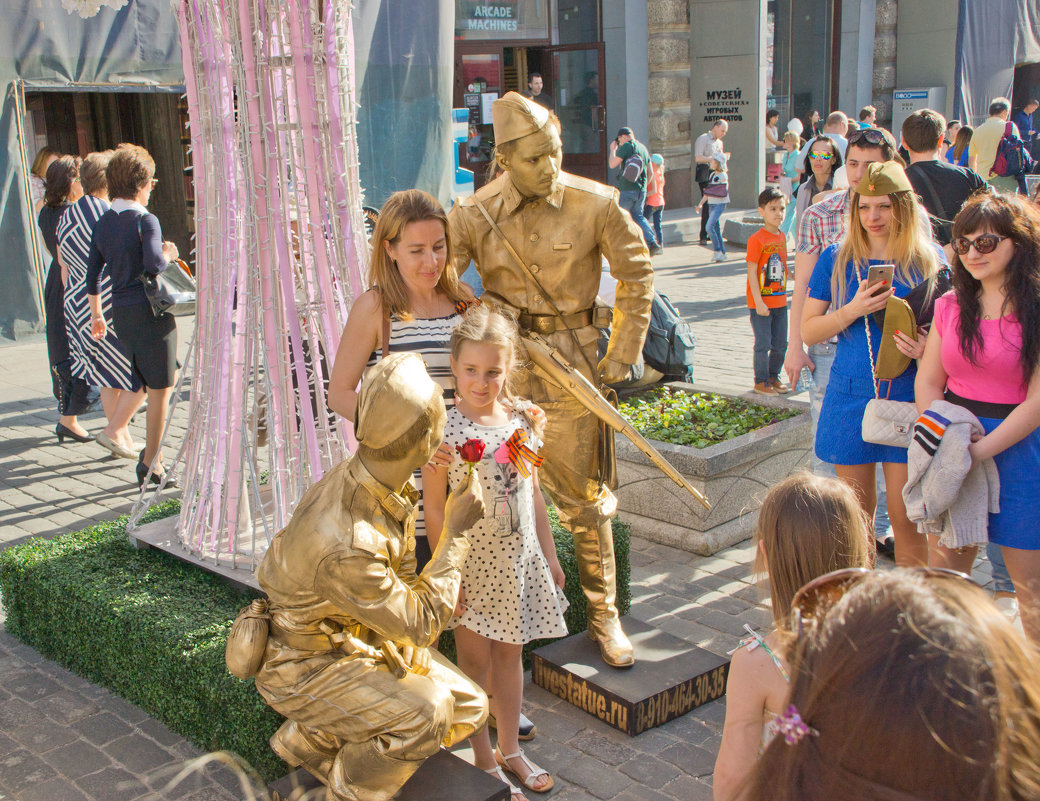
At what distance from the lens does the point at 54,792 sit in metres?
3.08

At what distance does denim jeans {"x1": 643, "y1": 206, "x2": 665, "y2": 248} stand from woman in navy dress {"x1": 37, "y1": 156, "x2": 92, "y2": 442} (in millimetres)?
8033

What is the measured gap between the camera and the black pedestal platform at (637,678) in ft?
10.8

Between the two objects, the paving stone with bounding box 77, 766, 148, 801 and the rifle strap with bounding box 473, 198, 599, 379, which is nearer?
the paving stone with bounding box 77, 766, 148, 801

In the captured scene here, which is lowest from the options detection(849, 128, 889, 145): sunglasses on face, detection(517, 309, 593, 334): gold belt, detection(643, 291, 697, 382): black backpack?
detection(643, 291, 697, 382): black backpack

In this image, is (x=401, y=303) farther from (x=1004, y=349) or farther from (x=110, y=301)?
(x=110, y=301)

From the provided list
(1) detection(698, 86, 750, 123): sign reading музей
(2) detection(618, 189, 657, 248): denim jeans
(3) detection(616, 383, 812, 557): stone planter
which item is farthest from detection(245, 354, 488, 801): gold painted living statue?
(1) detection(698, 86, 750, 123): sign reading музей

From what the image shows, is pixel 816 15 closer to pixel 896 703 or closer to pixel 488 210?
pixel 488 210

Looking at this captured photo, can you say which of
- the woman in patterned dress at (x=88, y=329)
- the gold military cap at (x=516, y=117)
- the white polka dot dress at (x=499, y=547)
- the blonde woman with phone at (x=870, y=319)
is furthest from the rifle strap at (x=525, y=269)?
the woman in patterned dress at (x=88, y=329)

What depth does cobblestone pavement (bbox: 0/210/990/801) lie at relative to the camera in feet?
10.1

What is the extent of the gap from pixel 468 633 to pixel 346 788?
2.16 ft

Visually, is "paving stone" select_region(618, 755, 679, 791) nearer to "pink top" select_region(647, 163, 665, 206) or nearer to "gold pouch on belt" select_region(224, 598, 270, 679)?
"gold pouch on belt" select_region(224, 598, 270, 679)

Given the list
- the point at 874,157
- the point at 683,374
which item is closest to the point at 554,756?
the point at 874,157

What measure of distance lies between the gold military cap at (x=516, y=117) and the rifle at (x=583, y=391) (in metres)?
0.66

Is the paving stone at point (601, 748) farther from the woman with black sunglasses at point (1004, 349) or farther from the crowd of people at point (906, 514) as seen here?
the woman with black sunglasses at point (1004, 349)
